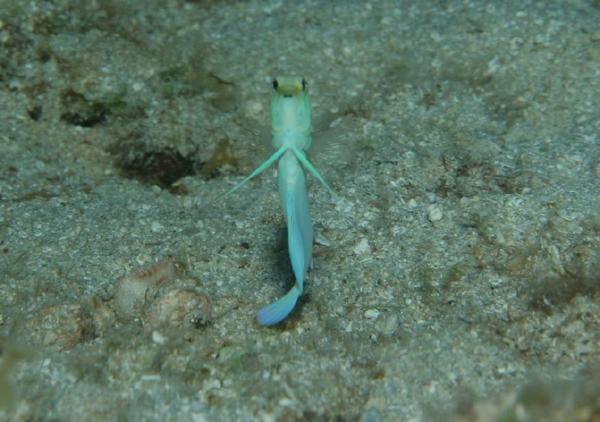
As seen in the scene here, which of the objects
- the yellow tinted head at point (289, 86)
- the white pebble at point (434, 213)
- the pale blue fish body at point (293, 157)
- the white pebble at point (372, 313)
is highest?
the yellow tinted head at point (289, 86)

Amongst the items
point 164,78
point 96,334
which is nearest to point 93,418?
point 96,334

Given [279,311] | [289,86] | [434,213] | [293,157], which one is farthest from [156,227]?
[434,213]

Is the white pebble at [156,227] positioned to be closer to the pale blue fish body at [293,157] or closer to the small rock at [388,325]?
the pale blue fish body at [293,157]

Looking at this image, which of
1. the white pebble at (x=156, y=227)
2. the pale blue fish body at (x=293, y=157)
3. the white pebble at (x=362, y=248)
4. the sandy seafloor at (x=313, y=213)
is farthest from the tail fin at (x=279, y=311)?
the white pebble at (x=156, y=227)

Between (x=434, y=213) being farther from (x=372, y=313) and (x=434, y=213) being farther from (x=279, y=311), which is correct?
(x=279, y=311)

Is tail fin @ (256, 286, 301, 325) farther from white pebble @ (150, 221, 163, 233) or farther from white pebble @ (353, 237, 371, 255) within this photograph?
white pebble @ (150, 221, 163, 233)

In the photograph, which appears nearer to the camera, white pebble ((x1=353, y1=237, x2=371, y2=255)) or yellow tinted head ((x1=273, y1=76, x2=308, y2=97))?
yellow tinted head ((x1=273, y1=76, x2=308, y2=97))

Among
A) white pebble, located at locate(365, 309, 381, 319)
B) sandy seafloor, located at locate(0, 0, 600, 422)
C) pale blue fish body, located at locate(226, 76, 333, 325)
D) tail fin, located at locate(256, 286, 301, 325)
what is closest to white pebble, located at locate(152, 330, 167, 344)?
sandy seafloor, located at locate(0, 0, 600, 422)
